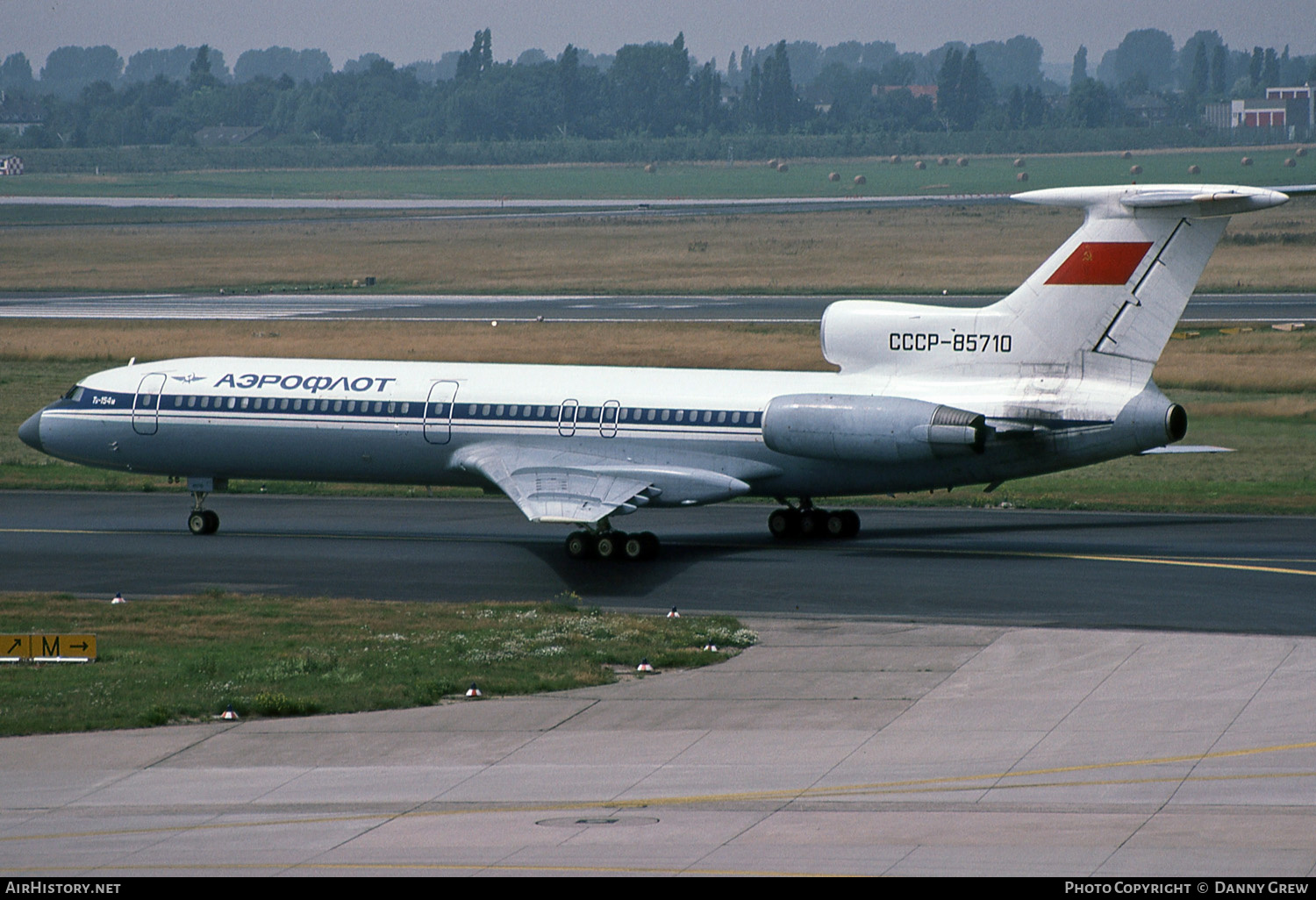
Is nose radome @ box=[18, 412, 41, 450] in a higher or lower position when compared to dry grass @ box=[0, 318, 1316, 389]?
higher

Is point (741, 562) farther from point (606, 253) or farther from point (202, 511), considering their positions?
point (606, 253)

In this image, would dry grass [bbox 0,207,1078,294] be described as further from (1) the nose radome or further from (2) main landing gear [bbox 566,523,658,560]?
(2) main landing gear [bbox 566,523,658,560]

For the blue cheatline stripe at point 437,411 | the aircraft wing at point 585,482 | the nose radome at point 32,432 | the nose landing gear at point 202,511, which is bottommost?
the nose landing gear at point 202,511

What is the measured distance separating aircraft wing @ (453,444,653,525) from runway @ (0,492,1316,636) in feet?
4.05

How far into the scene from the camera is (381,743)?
19.8 metres

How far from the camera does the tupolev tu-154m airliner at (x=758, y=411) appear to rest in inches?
1203

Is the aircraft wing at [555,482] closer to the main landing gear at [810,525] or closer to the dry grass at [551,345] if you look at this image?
the main landing gear at [810,525]

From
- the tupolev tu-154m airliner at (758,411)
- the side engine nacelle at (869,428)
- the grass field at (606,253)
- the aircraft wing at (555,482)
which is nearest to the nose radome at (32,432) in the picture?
the tupolev tu-154m airliner at (758,411)

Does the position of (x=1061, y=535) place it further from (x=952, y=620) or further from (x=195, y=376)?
(x=195, y=376)

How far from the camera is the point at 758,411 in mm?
32938

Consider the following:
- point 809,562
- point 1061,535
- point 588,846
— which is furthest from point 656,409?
point 588,846

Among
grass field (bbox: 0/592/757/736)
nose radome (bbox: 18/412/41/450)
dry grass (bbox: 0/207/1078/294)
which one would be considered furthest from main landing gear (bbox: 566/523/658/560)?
dry grass (bbox: 0/207/1078/294)

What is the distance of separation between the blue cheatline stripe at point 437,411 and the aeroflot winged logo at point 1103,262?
254 inches

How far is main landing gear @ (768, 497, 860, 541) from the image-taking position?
35.1 m
